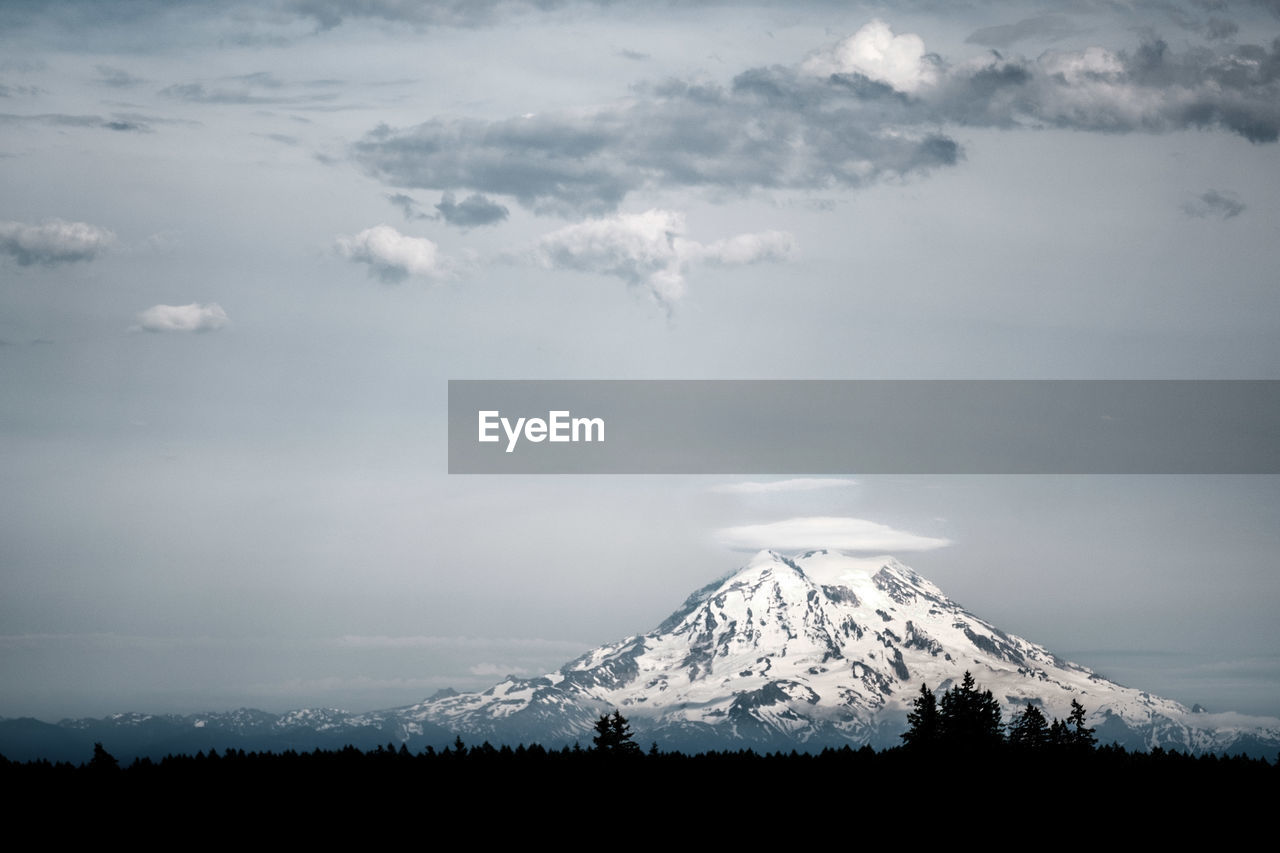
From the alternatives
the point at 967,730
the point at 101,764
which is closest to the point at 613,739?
the point at 967,730

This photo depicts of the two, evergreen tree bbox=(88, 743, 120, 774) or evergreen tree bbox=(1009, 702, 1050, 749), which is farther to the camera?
evergreen tree bbox=(1009, 702, 1050, 749)

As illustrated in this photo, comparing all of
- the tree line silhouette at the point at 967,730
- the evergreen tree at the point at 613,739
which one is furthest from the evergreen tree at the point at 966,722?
the evergreen tree at the point at 613,739

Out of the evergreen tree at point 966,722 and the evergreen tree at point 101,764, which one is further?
the evergreen tree at point 966,722

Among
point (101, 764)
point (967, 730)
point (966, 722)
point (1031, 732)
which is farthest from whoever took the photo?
point (1031, 732)

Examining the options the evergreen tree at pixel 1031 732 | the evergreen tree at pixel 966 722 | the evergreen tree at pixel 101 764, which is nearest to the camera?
the evergreen tree at pixel 101 764

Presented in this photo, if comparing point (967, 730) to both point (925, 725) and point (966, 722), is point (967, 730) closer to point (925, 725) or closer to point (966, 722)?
point (966, 722)

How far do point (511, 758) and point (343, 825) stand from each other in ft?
91.3

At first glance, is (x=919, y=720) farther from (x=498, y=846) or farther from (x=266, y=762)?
(x=266, y=762)

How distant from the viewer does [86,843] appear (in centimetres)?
12962

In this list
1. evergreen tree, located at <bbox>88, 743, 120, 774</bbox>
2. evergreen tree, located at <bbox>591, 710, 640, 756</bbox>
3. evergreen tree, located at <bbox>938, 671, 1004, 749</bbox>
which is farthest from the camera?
evergreen tree, located at <bbox>591, 710, 640, 756</bbox>

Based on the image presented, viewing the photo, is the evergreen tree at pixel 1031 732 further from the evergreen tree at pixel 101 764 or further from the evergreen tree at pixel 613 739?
the evergreen tree at pixel 101 764

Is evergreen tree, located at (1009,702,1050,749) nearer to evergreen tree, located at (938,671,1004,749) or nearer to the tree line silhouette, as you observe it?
the tree line silhouette

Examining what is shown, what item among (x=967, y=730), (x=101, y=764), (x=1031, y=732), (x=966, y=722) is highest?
(x=966, y=722)

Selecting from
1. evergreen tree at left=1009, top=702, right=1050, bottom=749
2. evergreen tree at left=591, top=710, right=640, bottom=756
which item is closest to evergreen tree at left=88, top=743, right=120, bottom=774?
evergreen tree at left=591, top=710, right=640, bottom=756
